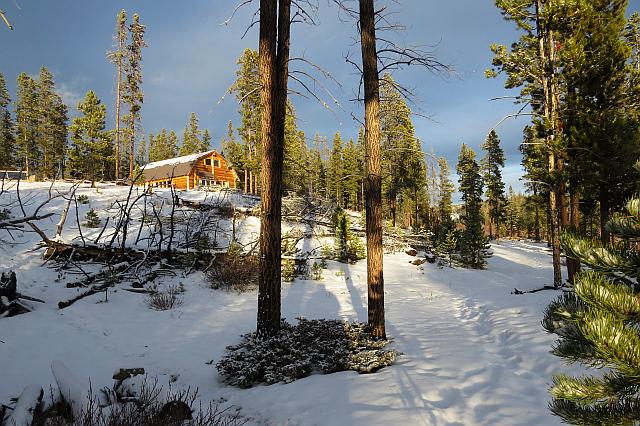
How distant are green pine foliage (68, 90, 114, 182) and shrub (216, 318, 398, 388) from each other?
1235 inches

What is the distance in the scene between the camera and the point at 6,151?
43.8m

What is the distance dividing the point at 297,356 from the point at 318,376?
0.57 meters

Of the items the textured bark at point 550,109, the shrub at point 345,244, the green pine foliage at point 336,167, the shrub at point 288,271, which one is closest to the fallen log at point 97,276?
the shrub at point 288,271

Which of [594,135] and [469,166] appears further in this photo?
[469,166]

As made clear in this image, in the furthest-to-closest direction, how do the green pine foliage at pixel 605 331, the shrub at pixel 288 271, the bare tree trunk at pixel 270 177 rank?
the shrub at pixel 288 271 < the bare tree trunk at pixel 270 177 < the green pine foliage at pixel 605 331

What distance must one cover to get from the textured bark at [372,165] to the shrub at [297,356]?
82cm

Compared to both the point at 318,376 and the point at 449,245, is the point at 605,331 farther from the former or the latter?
the point at 449,245

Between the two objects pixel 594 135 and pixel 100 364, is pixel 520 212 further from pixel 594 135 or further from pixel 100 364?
pixel 100 364

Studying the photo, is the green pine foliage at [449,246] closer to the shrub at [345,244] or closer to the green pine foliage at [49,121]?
the shrub at [345,244]

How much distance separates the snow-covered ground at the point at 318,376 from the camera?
13.1 feet

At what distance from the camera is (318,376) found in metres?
5.16

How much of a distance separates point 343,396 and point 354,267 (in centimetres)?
1265

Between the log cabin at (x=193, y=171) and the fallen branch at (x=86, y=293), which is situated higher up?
the log cabin at (x=193, y=171)

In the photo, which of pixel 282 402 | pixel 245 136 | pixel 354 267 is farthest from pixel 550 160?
pixel 245 136
